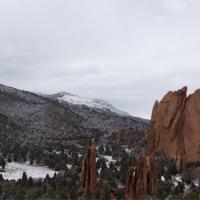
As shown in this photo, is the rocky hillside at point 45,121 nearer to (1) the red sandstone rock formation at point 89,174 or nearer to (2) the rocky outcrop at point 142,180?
(1) the red sandstone rock formation at point 89,174

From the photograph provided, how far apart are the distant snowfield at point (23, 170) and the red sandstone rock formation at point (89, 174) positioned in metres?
9.57

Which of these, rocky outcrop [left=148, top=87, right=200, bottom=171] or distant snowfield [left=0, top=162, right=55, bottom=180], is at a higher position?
rocky outcrop [left=148, top=87, right=200, bottom=171]

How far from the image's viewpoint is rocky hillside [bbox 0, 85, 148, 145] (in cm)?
10250

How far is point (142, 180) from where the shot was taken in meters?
50.8

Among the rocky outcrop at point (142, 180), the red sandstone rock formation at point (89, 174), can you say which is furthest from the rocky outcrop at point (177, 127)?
the red sandstone rock formation at point (89, 174)

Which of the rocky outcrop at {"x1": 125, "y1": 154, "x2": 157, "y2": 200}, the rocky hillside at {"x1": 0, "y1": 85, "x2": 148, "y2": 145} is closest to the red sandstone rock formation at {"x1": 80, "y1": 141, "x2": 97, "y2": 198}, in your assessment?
the rocky outcrop at {"x1": 125, "y1": 154, "x2": 157, "y2": 200}

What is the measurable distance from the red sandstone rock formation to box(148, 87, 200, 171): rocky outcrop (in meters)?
23.6

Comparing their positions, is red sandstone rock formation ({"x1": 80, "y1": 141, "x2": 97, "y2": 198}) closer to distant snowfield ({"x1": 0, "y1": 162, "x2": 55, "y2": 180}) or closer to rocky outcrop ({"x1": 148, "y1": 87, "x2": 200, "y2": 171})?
distant snowfield ({"x1": 0, "y1": 162, "x2": 55, "y2": 180})

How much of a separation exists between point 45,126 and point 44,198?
64662 mm

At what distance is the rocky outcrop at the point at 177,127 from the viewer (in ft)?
243

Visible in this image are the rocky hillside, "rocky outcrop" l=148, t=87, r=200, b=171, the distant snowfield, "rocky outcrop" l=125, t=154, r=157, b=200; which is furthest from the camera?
the rocky hillside

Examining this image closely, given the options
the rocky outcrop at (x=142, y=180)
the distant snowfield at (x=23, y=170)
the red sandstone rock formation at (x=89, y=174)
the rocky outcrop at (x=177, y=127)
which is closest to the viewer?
the red sandstone rock formation at (x=89, y=174)

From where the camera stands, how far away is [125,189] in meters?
50.4

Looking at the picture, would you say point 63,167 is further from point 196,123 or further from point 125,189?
point 196,123
